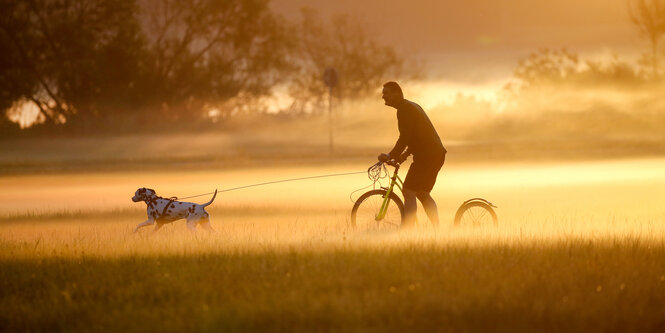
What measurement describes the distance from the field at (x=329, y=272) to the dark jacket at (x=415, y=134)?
0.94 metres

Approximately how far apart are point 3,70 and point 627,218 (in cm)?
3526

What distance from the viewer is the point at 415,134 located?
10664 mm

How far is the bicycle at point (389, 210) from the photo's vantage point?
11.1 m

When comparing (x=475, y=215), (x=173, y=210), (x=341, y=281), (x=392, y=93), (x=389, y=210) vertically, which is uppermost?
(x=392, y=93)

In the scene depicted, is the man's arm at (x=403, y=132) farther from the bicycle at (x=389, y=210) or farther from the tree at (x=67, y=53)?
the tree at (x=67, y=53)

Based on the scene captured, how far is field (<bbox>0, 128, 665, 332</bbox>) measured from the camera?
6.99 metres

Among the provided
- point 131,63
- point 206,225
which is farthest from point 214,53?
point 206,225

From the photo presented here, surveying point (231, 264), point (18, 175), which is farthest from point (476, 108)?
point (231, 264)

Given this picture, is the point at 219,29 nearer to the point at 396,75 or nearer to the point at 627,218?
the point at 396,75

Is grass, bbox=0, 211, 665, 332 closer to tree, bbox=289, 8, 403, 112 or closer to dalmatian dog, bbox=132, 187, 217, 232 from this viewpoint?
dalmatian dog, bbox=132, 187, 217, 232

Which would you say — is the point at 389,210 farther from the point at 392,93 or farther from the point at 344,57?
the point at 344,57

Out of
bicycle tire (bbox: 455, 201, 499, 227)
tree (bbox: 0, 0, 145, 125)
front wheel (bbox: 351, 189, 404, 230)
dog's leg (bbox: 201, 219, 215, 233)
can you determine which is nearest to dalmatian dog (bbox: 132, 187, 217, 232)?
dog's leg (bbox: 201, 219, 215, 233)

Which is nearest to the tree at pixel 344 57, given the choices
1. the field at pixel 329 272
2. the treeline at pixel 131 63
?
the treeline at pixel 131 63

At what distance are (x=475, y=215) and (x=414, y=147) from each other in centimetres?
121
